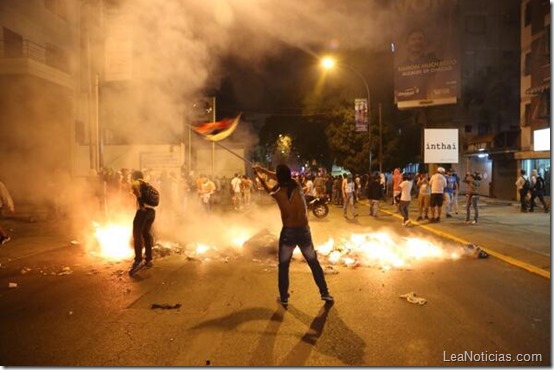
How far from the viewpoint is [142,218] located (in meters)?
6.70

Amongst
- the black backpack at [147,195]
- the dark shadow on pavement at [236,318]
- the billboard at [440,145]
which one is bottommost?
the dark shadow on pavement at [236,318]

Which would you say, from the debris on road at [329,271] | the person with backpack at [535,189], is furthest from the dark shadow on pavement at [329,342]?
the person with backpack at [535,189]

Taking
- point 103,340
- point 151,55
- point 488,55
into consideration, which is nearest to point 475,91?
point 488,55

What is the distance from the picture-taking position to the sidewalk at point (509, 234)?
731 centimetres

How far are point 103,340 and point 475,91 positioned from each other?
32.7m

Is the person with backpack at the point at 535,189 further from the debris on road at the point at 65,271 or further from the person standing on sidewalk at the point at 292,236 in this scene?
the debris on road at the point at 65,271

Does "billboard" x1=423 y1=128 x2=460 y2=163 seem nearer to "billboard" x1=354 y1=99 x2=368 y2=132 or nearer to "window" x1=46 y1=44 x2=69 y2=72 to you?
"billboard" x1=354 y1=99 x2=368 y2=132

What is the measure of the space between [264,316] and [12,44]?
1691 cm

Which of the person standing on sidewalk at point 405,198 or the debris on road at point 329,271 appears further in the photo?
the person standing on sidewalk at point 405,198

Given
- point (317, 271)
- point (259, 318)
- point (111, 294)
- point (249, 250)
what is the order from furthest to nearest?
point (249, 250) → point (111, 294) → point (317, 271) → point (259, 318)

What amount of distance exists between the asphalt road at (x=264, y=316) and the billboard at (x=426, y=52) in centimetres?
1118

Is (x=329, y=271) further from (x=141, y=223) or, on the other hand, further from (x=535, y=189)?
(x=535, y=189)

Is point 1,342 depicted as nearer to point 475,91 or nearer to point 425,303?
point 425,303

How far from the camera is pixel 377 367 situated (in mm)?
3367
